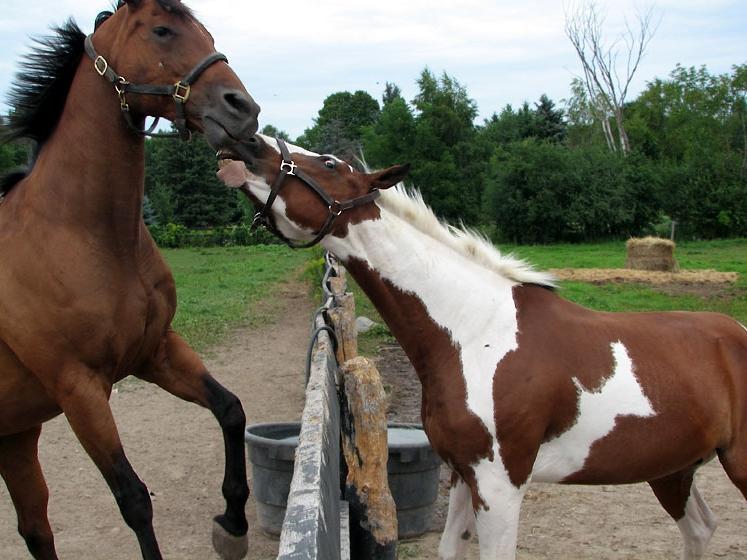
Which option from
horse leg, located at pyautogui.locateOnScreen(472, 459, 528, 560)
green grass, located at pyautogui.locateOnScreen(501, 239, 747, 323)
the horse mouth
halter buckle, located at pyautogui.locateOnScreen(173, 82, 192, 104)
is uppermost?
halter buckle, located at pyautogui.locateOnScreen(173, 82, 192, 104)

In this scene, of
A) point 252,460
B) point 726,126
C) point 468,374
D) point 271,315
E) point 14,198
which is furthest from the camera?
point 726,126

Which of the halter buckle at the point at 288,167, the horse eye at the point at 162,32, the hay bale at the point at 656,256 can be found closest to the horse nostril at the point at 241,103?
the halter buckle at the point at 288,167

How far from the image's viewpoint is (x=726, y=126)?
40594mm

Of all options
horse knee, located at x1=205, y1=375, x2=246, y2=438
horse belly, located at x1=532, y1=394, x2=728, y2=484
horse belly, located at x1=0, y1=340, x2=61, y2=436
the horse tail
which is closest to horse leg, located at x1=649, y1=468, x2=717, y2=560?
horse belly, located at x1=532, y1=394, x2=728, y2=484

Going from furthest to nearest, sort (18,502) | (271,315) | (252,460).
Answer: (271,315)
(252,460)
(18,502)

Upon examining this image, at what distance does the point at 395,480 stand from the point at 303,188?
6.72 ft

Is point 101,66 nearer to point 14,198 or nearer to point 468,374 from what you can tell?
point 14,198

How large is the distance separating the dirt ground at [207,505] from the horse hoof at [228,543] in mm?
701

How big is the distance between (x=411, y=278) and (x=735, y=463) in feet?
5.27

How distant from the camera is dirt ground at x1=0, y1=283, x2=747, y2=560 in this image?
4395 millimetres

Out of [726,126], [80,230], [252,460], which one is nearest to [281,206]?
[80,230]

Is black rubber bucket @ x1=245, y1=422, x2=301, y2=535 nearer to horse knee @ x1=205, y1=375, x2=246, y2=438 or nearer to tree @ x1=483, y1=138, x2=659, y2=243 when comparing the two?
horse knee @ x1=205, y1=375, x2=246, y2=438

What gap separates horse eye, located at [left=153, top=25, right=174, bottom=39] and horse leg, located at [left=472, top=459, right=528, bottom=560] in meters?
2.16

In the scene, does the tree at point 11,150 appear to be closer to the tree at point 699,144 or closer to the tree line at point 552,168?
the tree line at point 552,168
